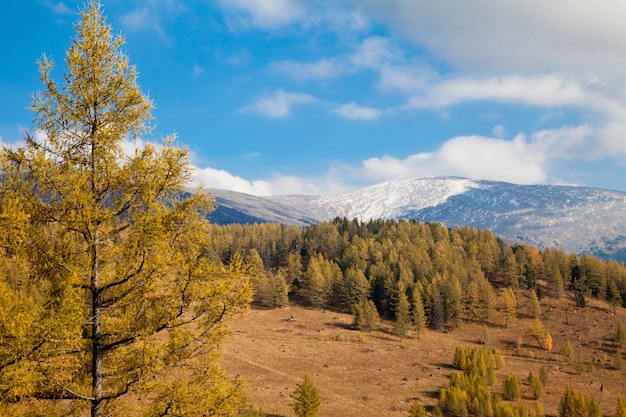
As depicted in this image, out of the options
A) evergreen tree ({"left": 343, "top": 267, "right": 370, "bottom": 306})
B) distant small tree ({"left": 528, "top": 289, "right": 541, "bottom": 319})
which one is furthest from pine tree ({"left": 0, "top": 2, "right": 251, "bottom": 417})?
distant small tree ({"left": 528, "top": 289, "right": 541, "bottom": 319})

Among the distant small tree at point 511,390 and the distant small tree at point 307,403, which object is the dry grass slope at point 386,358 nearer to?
the distant small tree at point 511,390

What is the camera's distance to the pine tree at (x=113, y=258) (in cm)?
782

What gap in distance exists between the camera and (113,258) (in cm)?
830

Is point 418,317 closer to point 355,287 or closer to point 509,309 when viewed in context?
point 355,287

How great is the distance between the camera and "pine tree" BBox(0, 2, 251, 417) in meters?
7.82

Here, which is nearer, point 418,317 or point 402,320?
point 402,320

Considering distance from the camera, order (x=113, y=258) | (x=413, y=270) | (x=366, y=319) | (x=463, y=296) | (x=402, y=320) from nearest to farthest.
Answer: (x=113, y=258), (x=402, y=320), (x=366, y=319), (x=463, y=296), (x=413, y=270)

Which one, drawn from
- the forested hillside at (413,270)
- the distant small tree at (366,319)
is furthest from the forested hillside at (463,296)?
the forested hillside at (413,270)

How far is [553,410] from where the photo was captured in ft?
151

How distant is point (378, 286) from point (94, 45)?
360ft

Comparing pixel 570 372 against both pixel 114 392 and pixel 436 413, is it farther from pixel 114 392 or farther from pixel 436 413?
pixel 114 392

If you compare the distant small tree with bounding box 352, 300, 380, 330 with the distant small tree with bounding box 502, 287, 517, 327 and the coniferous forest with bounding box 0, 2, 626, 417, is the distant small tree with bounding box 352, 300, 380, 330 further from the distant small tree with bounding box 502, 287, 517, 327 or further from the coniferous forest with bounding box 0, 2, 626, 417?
the coniferous forest with bounding box 0, 2, 626, 417

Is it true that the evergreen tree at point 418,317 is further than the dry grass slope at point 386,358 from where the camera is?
Yes

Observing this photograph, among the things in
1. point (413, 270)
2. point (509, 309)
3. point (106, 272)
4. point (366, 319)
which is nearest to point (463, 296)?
point (509, 309)
